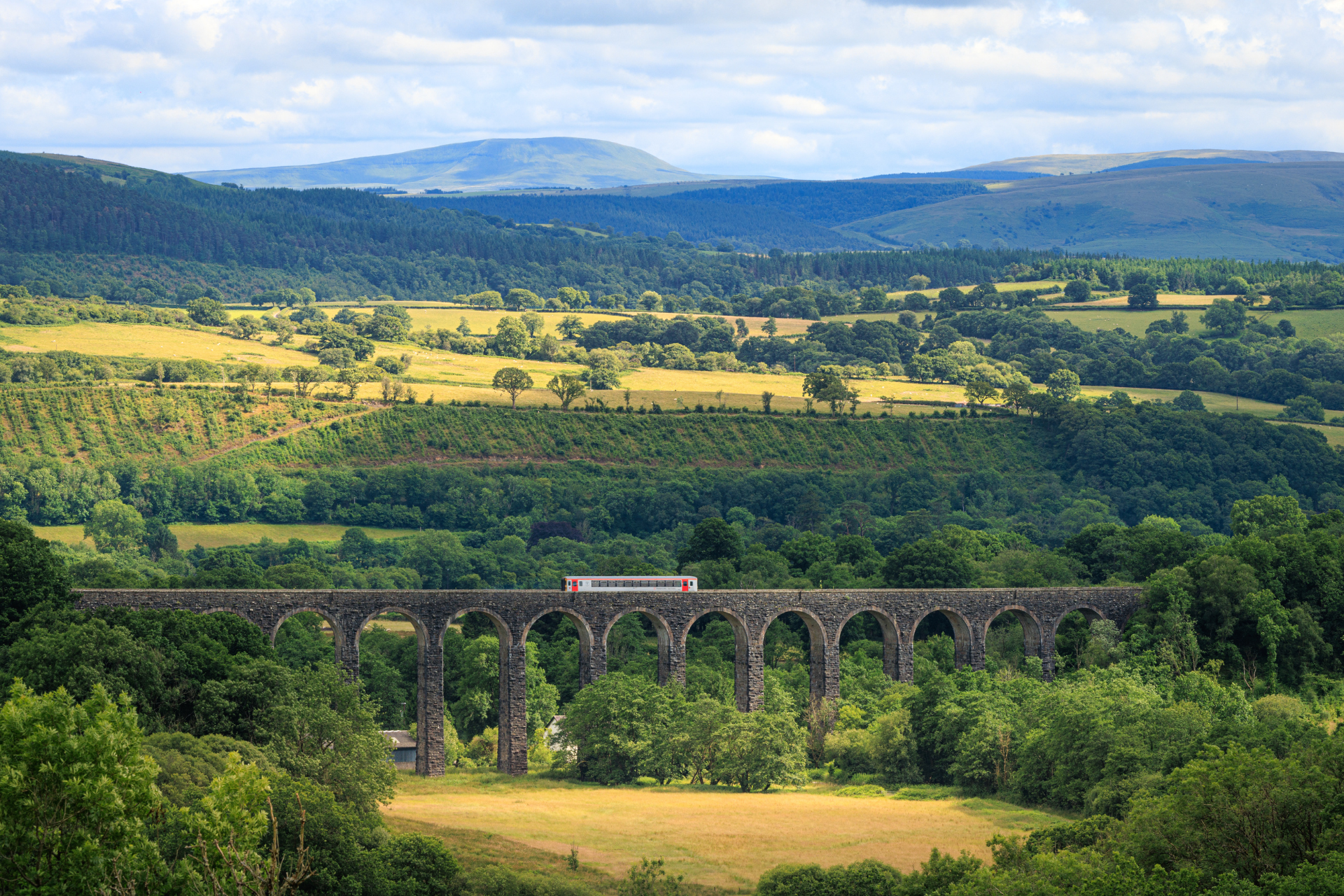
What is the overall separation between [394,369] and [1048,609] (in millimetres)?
108948

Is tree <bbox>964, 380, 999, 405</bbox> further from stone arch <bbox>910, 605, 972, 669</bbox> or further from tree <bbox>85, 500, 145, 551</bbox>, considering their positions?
stone arch <bbox>910, 605, 972, 669</bbox>

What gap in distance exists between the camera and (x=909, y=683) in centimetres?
8744

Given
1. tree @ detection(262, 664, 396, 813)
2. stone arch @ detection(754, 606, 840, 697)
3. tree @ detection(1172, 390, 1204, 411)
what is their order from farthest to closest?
tree @ detection(1172, 390, 1204, 411), stone arch @ detection(754, 606, 840, 697), tree @ detection(262, 664, 396, 813)

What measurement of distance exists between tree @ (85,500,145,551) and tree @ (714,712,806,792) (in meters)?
64.2

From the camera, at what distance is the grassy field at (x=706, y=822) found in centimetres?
6097

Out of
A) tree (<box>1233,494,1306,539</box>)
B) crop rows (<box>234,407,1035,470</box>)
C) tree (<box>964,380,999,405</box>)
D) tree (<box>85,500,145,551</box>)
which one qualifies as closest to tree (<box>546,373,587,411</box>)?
crop rows (<box>234,407,1035,470</box>)

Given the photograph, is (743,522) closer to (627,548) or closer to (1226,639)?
(627,548)

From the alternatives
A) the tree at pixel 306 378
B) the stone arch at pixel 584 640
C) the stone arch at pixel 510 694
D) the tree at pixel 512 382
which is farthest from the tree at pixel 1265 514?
the tree at pixel 306 378

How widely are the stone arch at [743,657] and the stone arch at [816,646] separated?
663 mm

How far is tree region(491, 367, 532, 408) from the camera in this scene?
176 metres

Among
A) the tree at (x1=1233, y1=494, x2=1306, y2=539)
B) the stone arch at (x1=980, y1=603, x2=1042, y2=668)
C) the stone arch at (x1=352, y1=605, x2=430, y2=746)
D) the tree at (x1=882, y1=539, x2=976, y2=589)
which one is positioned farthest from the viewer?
the tree at (x1=1233, y1=494, x2=1306, y2=539)

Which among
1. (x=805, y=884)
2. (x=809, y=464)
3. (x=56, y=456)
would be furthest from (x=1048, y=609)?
(x=56, y=456)

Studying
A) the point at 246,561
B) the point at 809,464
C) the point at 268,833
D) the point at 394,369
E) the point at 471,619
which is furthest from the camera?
the point at 394,369

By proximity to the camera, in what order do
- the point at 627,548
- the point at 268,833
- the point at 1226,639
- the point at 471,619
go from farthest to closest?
the point at 627,548, the point at 471,619, the point at 1226,639, the point at 268,833
